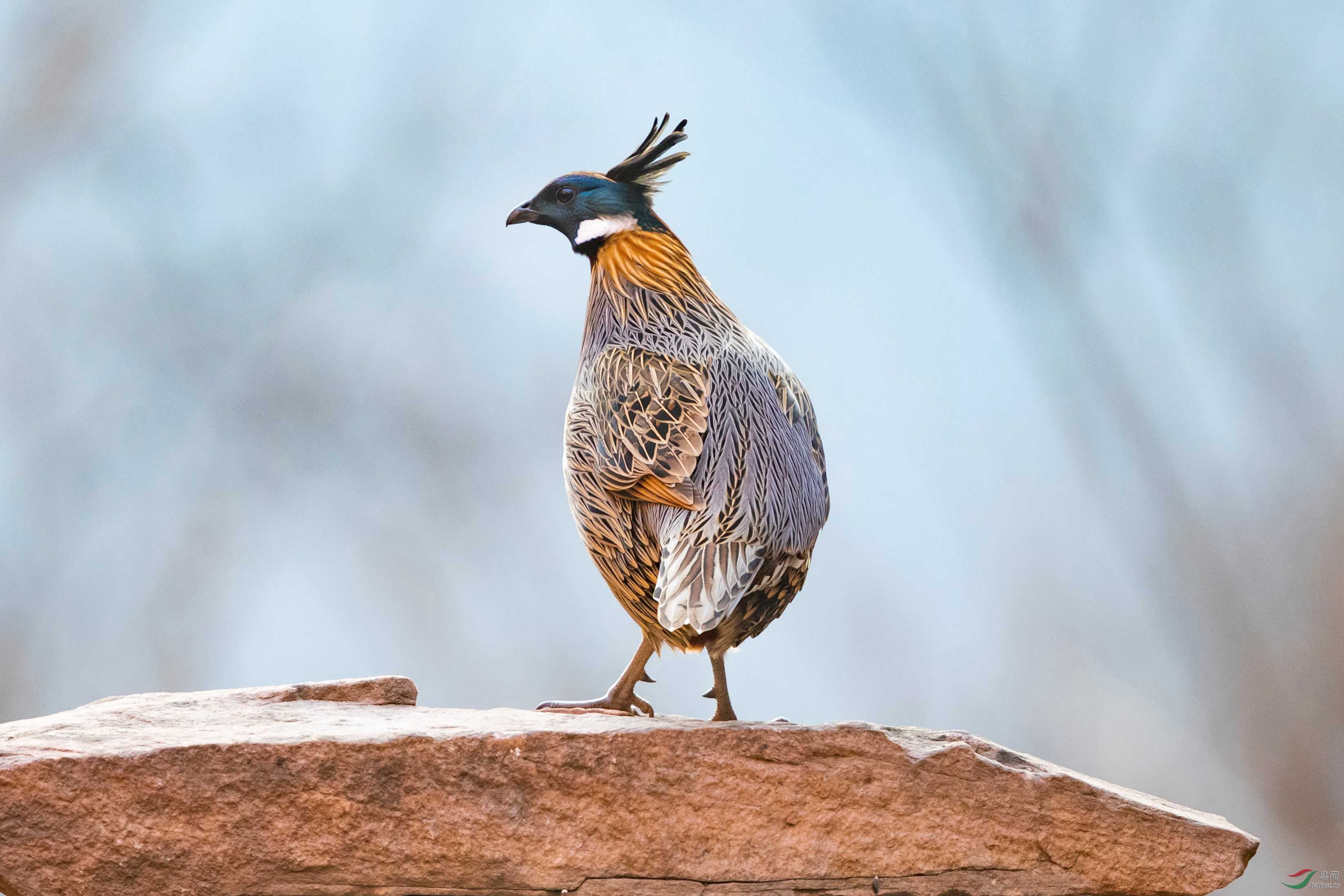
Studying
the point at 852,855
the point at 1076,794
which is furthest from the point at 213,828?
the point at 1076,794

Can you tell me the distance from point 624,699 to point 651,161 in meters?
1.74

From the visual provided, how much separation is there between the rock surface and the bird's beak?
1.61 m

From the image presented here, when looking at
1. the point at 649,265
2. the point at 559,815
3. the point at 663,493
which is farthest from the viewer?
the point at 649,265

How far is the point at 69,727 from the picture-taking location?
317 centimetres

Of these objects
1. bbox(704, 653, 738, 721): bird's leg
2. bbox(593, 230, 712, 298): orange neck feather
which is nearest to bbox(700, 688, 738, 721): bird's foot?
bbox(704, 653, 738, 721): bird's leg

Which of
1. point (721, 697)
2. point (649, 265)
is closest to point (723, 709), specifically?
point (721, 697)

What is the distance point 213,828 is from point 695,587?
133 centimetres

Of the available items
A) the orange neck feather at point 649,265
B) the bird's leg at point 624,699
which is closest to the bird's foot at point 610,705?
the bird's leg at point 624,699

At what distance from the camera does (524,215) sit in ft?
12.8

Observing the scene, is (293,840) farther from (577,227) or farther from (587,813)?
(577,227)

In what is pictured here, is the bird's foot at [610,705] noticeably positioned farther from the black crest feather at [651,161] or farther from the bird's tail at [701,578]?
the black crest feather at [651,161]

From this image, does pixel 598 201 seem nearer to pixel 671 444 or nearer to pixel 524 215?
pixel 524 215

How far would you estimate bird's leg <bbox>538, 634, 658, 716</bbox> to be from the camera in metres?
3.70

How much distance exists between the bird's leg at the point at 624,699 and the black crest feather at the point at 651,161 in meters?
1.51
